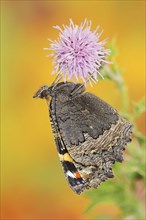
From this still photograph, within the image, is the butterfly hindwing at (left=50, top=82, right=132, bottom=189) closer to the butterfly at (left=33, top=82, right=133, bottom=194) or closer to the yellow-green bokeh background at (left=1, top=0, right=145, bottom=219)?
the butterfly at (left=33, top=82, right=133, bottom=194)

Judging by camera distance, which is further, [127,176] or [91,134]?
[127,176]

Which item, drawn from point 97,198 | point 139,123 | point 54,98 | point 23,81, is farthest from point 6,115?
point 54,98

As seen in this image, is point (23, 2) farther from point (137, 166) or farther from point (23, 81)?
point (137, 166)

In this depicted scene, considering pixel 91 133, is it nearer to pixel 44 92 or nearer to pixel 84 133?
pixel 84 133

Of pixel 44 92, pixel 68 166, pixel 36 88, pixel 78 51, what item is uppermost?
pixel 36 88

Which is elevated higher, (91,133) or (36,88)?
(36,88)

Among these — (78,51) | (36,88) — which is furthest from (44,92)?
(36,88)
